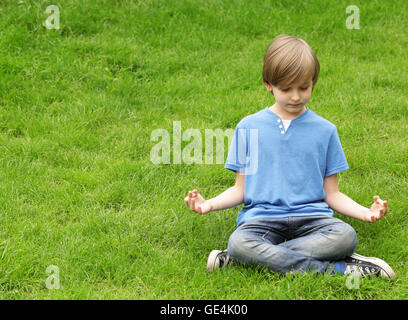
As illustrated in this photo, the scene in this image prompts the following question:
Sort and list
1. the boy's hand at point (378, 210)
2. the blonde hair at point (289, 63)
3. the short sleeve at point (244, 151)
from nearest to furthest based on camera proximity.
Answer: the boy's hand at point (378, 210)
the blonde hair at point (289, 63)
the short sleeve at point (244, 151)

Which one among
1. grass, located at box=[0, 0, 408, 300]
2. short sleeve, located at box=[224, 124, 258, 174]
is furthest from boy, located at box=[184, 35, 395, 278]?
grass, located at box=[0, 0, 408, 300]

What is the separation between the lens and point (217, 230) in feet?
11.0

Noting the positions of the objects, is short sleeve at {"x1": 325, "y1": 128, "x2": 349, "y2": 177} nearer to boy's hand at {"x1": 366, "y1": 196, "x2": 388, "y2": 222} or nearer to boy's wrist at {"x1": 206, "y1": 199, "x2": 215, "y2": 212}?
boy's hand at {"x1": 366, "y1": 196, "x2": 388, "y2": 222}

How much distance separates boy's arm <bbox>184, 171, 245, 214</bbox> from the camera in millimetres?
2941

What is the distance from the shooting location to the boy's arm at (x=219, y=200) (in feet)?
9.65

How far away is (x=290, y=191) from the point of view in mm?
3045

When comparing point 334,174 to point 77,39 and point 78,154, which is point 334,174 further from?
point 77,39

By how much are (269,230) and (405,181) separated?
128 centimetres

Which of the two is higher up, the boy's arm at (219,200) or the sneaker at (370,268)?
the boy's arm at (219,200)

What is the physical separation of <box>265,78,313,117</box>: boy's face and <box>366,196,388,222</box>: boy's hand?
0.62 m

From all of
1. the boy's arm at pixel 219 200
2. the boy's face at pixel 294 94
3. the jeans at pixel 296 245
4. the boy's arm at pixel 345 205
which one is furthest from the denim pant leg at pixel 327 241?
the boy's face at pixel 294 94

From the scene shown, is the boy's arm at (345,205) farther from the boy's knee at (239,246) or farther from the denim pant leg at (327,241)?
the boy's knee at (239,246)

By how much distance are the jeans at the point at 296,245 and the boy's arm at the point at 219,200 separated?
0.20 meters

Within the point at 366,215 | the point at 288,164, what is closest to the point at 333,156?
the point at 288,164
